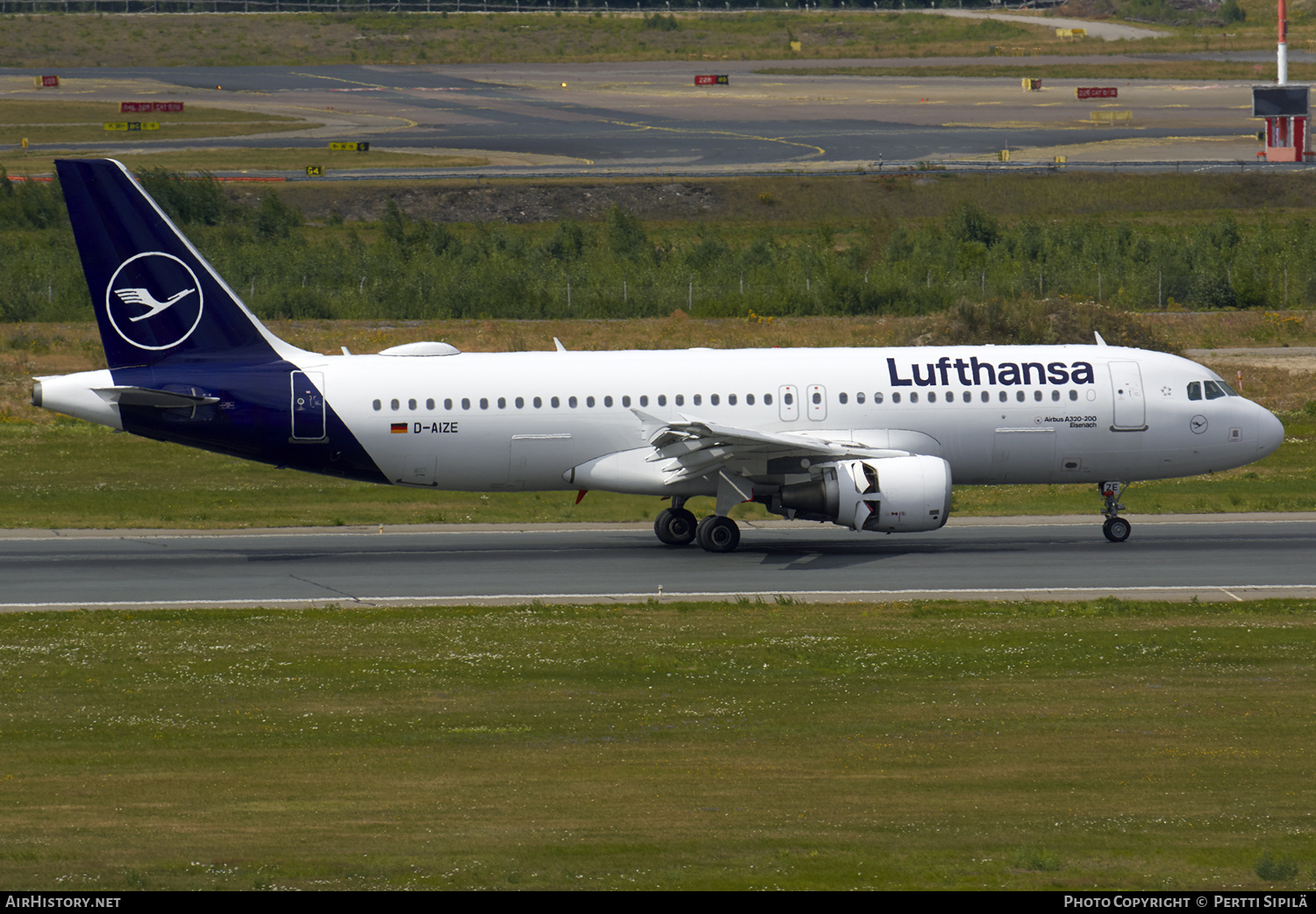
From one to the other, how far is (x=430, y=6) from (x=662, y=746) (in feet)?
572

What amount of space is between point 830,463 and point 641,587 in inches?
202

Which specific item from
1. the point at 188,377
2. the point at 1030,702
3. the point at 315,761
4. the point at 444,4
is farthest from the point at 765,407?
the point at 444,4

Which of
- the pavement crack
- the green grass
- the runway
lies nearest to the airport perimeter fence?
the runway

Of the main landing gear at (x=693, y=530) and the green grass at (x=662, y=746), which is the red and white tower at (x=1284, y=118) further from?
the green grass at (x=662, y=746)

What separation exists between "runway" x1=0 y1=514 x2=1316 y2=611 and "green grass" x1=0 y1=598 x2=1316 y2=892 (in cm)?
183

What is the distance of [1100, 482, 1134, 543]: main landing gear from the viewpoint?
34656mm

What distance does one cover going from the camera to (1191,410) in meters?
34.9

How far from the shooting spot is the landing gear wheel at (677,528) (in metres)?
35.5

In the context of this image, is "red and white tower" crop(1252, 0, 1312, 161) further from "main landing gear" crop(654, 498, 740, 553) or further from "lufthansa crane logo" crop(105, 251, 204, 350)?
"lufthansa crane logo" crop(105, 251, 204, 350)

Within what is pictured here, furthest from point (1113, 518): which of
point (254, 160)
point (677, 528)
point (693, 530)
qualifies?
point (254, 160)

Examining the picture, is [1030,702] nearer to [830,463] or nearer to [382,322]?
[830,463]

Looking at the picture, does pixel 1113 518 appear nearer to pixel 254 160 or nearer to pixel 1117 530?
pixel 1117 530

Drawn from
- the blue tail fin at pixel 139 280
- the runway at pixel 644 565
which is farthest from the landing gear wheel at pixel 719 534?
the blue tail fin at pixel 139 280

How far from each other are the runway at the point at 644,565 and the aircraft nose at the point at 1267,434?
1.89 m
